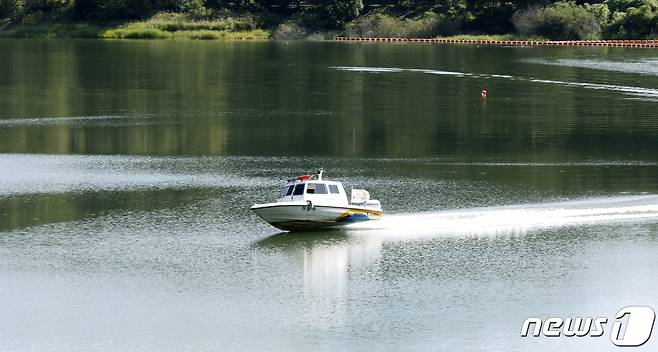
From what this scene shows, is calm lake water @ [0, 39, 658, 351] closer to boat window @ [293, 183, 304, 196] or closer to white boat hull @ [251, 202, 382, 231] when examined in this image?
white boat hull @ [251, 202, 382, 231]

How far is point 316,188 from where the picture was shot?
61.2 metres

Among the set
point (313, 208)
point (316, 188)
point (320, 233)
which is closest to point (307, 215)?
point (313, 208)

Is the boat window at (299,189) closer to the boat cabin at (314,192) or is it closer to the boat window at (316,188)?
the boat cabin at (314,192)

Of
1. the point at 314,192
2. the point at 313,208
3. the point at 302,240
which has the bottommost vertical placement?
the point at 302,240

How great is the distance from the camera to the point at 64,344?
44.1m

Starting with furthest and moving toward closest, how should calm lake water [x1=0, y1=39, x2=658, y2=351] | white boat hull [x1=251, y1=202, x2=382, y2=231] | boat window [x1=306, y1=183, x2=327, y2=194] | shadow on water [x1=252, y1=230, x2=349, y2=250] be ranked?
boat window [x1=306, y1=183, x2=327, y2=194], white boat hull [x1=251, y1=202, x2=382, y2=231], shadow on water [x1=252, y1=230, x2=349, y2=250], calm lake water [x1=0, y1=39, x2=658, y2=351]

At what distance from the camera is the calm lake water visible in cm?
4691

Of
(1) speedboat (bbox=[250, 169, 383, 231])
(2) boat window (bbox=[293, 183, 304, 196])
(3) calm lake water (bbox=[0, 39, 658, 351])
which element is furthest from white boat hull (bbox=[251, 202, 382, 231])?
(2) boat window (bbox=[293, 183, 304, 196])

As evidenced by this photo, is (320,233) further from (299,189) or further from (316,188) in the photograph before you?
(299,189)

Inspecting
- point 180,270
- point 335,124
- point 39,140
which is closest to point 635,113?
point 335,124

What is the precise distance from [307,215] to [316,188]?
1.51 meters

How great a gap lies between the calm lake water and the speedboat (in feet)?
2.28

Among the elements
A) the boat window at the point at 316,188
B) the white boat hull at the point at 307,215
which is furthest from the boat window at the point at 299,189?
the white boat hull at the point at 307,215

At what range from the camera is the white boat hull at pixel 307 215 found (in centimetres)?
6050
